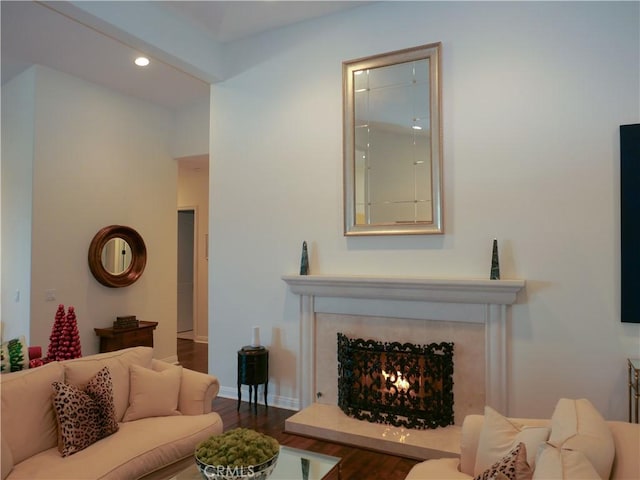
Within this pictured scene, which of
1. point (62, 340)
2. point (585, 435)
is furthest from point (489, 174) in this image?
point (62, 340)

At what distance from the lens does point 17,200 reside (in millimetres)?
4617

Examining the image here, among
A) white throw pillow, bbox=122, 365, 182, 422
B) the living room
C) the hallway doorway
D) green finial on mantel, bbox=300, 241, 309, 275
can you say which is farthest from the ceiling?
the hallway doorway

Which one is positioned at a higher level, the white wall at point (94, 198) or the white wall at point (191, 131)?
the white wall at point (191, 131)

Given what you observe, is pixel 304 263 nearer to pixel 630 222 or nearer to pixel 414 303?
pixel 414 303

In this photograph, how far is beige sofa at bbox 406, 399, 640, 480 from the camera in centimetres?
139

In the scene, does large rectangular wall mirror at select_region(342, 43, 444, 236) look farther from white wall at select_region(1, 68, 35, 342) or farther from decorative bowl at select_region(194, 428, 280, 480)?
white wall at select_region(1, 68, 35, 342)

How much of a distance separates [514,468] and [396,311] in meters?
2.13

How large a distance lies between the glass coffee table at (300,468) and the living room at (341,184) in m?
1.62

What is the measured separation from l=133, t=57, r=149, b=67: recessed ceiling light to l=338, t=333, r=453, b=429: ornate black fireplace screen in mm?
3309

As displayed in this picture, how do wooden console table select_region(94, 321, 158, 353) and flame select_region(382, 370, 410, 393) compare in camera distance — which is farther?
wooden console table select_region(94, 321, 158, 353)

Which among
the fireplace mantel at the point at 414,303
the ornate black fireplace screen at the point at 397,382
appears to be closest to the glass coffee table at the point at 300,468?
the ornate black fireplace screen at the point at 397,382

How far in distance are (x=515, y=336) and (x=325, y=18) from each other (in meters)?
3.10

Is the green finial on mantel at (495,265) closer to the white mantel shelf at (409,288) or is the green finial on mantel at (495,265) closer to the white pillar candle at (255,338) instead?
the white mantel shelf at (409,288)

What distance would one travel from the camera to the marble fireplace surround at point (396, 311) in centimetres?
325
